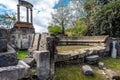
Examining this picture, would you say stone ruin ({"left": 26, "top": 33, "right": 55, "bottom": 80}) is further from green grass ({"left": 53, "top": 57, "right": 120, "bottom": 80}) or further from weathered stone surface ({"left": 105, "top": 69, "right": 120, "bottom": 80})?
weathered stone surface ({"left": 105, "top": 69, "right": 120, "bottom": 80})

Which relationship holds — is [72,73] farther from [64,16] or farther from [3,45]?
[64,16]

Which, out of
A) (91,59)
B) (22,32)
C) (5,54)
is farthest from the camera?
(22,32)

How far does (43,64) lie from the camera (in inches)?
206

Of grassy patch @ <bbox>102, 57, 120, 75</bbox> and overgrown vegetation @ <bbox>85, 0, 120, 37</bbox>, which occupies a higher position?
overgrown vegetation @ <bbox>85, 0, 120, 37</bbox>

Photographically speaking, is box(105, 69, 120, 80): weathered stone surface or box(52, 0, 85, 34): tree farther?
box(52, 0, 85, 34): tree

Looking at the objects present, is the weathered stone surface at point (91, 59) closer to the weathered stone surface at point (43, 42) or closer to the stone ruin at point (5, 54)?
the weathered stone surface at point (43, 42)

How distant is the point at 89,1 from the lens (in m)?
24.6

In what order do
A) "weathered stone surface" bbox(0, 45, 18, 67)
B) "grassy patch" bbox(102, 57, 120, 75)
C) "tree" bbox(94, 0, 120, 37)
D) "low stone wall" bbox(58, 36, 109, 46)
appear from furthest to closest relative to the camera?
"tree" bbox(94, 0, 120, 37)
"low stone wall" bbox(58, 36, 109, 46)
"grassy patch" bbox(102, 57, 120, 75)
"weathered stone surface" bbox(0, 45, 18, 67)

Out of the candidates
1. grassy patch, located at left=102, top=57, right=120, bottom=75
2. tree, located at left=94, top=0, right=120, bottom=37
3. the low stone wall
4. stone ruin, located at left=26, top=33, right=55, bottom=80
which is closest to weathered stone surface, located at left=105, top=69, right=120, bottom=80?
grassy patch, located at left=102, top=57, right=120, bottom=75

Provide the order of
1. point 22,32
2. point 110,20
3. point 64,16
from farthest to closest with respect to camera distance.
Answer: point 64,16, point 110,20, point 22,32

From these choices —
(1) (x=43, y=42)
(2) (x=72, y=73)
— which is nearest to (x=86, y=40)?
(2) (x=72, y=73)

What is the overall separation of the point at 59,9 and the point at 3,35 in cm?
3195

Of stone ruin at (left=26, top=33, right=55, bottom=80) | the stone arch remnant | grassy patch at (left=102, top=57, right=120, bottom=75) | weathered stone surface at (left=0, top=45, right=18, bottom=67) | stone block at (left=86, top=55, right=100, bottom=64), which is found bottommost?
grassy patch at (left=102, top=57, right=120, bottom=75)

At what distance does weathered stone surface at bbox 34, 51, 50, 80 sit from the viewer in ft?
16.9
